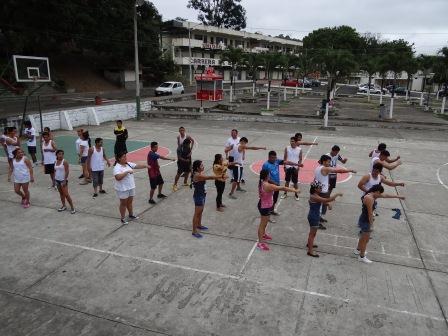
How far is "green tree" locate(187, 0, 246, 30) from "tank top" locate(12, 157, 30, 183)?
86.5 metres

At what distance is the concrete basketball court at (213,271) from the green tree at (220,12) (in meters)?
86.7

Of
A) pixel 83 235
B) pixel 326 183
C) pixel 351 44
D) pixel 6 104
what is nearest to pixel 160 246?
pixel 83 235

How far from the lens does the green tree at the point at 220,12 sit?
89.7m

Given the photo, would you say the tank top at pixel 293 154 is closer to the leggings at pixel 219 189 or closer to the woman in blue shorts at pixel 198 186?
the leggings at pixel 219 189

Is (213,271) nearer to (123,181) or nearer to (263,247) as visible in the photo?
(263,247)

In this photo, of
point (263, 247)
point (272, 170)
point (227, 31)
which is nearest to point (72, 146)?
point (272, 170)

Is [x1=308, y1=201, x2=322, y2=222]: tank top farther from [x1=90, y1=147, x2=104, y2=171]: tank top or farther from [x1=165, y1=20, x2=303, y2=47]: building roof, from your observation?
[x1=165, y1=20, x2=303, y2=47]: building roof

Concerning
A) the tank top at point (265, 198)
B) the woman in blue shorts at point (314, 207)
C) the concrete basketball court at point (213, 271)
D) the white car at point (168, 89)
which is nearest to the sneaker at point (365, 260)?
the concrete basketball court at point (213, 271)

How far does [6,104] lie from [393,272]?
1256 inches

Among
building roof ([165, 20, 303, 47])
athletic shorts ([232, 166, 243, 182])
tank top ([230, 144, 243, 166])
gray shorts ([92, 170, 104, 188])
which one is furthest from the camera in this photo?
building roof ([165, 20, 303, 47])

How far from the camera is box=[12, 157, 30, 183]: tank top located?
31.6 ft

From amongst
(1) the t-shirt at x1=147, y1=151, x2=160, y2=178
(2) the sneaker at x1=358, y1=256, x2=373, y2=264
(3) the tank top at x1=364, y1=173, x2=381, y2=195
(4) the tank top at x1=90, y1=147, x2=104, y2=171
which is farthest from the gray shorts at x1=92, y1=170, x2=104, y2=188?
(2) the sneaker at x1=358, y1=256, x2=373, y2=264

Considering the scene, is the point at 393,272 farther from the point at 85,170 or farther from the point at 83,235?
the point at 85,170

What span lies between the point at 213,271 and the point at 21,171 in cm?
582
